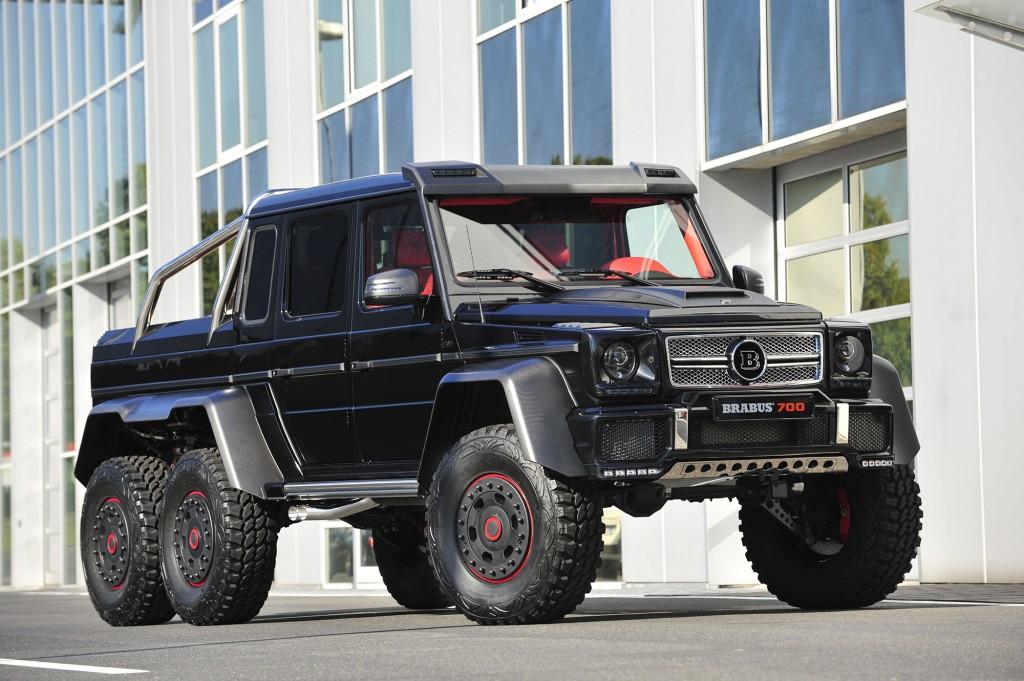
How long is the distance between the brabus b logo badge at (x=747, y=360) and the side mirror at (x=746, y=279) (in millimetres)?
1487

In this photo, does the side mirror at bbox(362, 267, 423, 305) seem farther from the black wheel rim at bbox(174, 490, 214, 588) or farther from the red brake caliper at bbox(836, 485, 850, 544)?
the red brake caliper at bbox(836, 485, 850, 544)

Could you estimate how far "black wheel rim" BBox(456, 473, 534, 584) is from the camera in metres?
8.70

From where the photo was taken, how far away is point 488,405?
9.27 metres

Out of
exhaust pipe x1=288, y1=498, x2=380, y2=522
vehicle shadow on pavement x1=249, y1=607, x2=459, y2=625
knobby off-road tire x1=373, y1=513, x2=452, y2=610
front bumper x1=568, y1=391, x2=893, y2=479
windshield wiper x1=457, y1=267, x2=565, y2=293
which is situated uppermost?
windshield wiper x1=457, y1=267, x2=565, y2=293

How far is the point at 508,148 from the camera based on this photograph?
2122 cm

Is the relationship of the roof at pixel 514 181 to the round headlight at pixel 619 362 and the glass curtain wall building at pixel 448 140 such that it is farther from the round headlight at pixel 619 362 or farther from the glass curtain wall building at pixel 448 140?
the glass curtain wall building at pixel 448 140

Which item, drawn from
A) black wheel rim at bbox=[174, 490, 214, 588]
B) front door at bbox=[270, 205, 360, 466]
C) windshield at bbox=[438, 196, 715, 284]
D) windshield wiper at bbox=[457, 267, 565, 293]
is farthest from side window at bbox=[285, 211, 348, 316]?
black wheel rim at bbox=[174, 490, 214, 588]

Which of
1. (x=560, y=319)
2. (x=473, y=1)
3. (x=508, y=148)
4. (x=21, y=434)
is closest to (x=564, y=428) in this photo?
(x=560, y=319)

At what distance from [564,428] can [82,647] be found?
268 cm

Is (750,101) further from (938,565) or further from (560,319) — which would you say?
(560,319)

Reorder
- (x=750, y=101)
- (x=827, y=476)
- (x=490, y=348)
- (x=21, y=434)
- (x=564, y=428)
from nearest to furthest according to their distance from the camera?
1. (x=564, y=428)
2. (x=490, y=348)
3. (x=827, y=476)
4. (x=750, y=101)
5. (x=21, y=434)

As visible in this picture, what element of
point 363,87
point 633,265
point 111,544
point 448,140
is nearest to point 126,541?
point 111,544

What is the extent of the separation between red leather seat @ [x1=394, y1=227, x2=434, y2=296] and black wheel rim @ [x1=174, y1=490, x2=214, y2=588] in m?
1.89

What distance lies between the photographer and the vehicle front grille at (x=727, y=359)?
28.7ft
